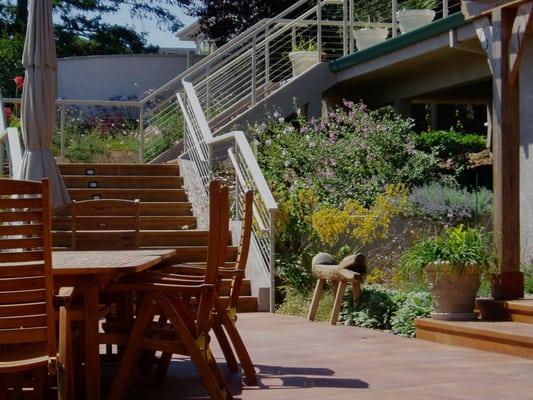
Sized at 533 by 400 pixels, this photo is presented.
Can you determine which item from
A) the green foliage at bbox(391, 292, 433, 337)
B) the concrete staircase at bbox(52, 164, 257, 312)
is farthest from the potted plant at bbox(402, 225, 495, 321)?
the concrete staircase at bbox(52, 164, 257, 312)

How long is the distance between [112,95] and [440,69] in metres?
9.27

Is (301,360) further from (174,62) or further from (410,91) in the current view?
(174,62)

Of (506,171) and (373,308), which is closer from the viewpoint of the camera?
(506,171)

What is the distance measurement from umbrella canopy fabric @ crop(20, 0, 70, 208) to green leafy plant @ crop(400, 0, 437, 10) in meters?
7.93

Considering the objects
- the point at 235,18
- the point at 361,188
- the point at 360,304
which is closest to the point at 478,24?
the point at 361,188

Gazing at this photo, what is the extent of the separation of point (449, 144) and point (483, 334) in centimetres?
844

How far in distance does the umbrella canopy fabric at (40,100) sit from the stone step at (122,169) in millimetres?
3670

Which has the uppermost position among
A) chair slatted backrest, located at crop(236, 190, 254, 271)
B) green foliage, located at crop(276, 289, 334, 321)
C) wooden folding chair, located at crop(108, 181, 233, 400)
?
chair slatted backrest, located at crop(236, 190, 254, 271)

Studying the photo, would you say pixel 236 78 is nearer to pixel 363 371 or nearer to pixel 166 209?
pixel 166 209

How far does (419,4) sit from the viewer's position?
17.3m

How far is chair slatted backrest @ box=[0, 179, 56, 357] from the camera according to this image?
4004 mm

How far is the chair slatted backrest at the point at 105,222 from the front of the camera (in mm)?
7828

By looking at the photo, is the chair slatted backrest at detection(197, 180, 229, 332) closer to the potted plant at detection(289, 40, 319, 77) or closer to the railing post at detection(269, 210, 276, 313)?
the railing post at detection(269, 210, 276, 313)

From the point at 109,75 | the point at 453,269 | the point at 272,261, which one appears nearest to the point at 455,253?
the point at 453,269
